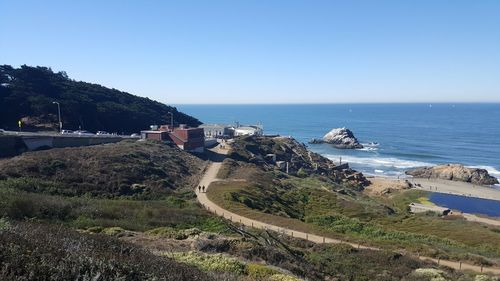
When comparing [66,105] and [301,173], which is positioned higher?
[66,105]

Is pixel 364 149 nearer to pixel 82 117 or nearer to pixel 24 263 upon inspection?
pixel 82 117

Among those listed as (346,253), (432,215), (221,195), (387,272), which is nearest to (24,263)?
(387,272)

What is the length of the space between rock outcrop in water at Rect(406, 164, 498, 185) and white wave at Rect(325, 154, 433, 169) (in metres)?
8.23

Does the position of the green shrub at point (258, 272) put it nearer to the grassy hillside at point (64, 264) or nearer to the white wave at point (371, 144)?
the grassy hillside at point (64, 264)

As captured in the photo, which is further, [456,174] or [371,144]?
[371,144]

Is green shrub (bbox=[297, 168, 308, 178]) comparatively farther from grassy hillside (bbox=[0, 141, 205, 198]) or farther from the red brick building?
grassy hillside (bbox=[0, 141, 205, 198])

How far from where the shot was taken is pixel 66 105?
74.8 meters

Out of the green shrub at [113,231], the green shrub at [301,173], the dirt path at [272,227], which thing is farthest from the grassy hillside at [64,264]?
the green shrub at [301,173]

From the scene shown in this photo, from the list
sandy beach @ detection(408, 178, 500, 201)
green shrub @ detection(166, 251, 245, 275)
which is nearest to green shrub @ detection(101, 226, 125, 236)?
green shrub @ detection(166, 251, 245, 275)

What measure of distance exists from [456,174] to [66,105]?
2851 inches

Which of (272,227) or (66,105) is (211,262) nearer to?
(272,227)

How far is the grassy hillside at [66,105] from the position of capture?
2741 inches

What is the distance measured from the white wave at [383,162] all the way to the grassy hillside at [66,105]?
40.3 m

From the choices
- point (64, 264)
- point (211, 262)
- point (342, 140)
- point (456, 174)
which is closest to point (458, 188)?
point (456, 174)
